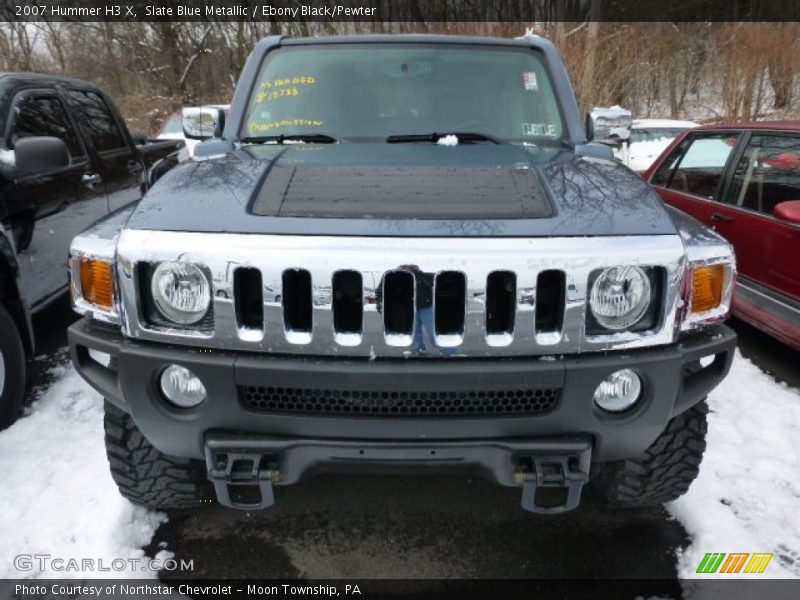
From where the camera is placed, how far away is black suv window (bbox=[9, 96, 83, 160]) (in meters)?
4.01

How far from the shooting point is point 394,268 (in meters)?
1.79

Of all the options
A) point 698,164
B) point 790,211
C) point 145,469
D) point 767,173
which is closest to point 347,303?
point 145,469

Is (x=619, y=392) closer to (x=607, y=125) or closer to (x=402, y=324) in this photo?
(x=402, y=324)

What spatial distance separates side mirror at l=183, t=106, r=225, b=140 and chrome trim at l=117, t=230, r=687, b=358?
5.36ft

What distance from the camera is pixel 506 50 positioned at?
3.29m

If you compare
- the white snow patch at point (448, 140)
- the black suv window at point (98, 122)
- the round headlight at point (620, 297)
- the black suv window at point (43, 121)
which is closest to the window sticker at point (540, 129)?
the white snow patch at point (448, 140)

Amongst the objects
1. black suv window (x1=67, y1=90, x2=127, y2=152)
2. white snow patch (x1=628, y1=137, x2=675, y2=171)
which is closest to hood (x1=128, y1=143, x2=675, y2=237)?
black suv window (x1=67, y1=90, x2=127, y2=152)

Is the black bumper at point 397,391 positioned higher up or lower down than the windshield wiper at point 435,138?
lower down

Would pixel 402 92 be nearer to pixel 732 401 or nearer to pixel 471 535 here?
pixel 471 535

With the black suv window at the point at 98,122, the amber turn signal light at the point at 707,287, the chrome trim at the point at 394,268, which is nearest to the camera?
the chrome trim at the point at 394,268

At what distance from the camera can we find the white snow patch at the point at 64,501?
7.97ft

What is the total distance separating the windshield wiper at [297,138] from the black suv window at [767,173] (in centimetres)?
305

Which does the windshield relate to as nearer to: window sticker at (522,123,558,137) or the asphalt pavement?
window sticker at (522,123,558,137)

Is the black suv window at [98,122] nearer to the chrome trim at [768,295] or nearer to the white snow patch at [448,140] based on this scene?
the white snow patch at [448,140]
